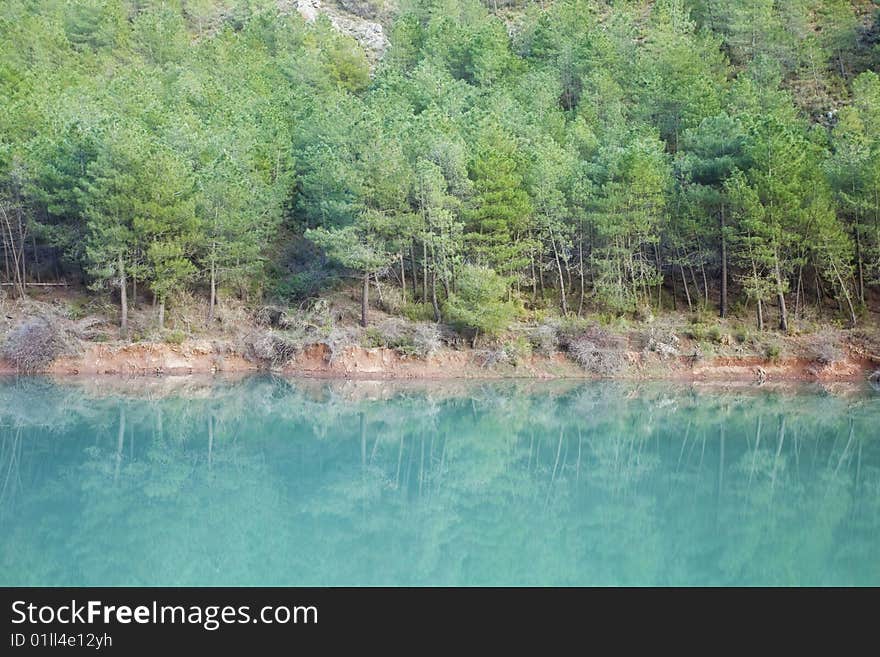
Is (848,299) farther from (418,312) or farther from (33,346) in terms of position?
(33,346)

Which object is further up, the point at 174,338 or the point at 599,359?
the point at 174,338

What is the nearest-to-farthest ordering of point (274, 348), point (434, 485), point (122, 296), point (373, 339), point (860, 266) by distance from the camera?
point (434, 485), point (122, 296), point (274, 348), point (373, 339), point (860, 266)

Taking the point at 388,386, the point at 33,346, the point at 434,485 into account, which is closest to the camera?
the point at 434,485

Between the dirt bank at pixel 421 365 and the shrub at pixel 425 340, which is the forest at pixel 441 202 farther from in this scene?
the dirt bank at pixel 421 365

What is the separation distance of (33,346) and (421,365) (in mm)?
17005

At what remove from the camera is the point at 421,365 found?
37969 millimetres

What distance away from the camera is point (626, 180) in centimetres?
3994

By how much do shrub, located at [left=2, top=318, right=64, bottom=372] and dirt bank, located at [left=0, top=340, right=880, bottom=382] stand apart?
854 mm

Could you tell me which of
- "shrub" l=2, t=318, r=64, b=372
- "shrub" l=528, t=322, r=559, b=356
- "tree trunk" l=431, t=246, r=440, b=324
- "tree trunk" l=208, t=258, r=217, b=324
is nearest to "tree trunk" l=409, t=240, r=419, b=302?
"tree trunk" l=431, t=246, r=440, b=324

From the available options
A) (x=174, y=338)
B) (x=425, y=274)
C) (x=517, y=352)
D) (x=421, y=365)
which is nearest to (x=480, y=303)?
(x=517, y=352)

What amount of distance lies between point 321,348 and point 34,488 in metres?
19.7

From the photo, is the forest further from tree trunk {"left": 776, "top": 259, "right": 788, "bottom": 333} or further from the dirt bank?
the dirt bank

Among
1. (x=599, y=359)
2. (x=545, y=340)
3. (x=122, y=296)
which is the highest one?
(x=122, y=296)

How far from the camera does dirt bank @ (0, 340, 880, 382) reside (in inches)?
1457
